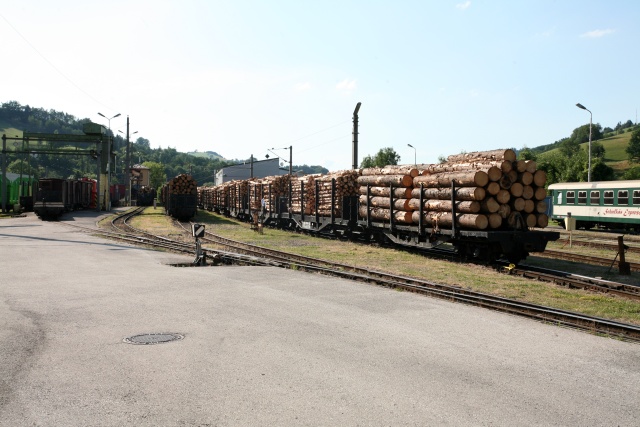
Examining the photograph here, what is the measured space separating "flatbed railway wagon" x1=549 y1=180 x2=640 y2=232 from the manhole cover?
88.8ft

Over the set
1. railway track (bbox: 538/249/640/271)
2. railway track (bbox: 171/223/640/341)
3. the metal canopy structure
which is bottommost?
railway track (bbox: 171/223/640/341)

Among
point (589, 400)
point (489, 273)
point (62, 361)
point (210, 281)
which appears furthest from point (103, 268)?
point (589, 400)

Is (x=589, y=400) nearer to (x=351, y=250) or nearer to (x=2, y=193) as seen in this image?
(x=351, y=250)

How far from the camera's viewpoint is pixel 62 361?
20.9 feet

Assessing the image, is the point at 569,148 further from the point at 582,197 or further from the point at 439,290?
the point at 439,290

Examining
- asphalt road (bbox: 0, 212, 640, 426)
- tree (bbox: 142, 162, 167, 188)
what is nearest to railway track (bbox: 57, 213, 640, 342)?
asphalt road (bbox: 0, 212, 640, 426)

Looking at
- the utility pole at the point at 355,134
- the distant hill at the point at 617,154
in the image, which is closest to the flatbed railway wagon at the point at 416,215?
the utility pole at the point at 355,134

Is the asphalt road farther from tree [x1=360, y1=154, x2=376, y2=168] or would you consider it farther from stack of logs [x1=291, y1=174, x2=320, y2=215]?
tree [x1=360, y1=154, x2=376, y2=168]

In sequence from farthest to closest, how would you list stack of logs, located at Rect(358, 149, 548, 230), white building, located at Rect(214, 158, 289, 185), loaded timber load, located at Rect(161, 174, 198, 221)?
white building, located at Rect(214, 158, 289, 185)
loaded timber load, located at Rect(161, 174, 198, 221)
stack of logs, located at Rect(358, 149, 548, 230)

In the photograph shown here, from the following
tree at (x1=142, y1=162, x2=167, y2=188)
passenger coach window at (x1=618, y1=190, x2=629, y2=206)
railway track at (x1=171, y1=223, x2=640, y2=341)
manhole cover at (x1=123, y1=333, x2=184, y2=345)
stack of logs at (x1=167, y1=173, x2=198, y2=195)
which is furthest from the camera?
tree at (x1=142, y1=162, x2=167, y2=188)

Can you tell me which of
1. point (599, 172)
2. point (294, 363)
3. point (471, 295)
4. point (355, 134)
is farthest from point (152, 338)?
point (599, 172)

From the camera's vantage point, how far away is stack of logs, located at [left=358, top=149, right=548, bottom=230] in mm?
15211

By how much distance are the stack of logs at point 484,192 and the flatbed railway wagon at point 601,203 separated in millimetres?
15299

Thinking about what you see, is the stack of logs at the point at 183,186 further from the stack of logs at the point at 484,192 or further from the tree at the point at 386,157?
the tree at the point at 386,157
